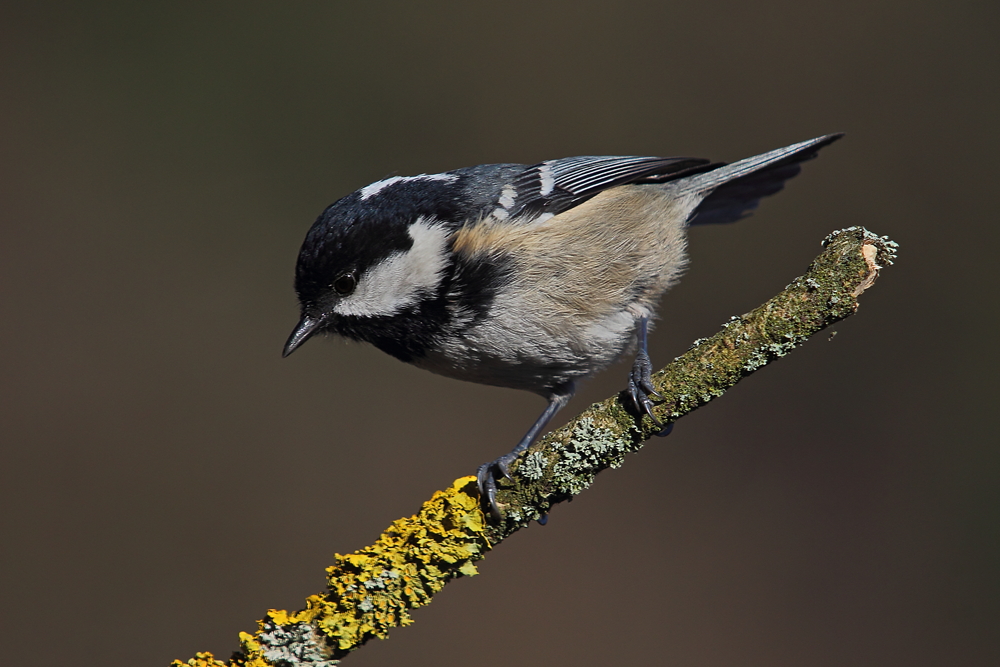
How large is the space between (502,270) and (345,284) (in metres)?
0.39

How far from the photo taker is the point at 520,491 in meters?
1.34

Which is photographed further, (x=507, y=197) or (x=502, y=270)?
A: (x=507, y=197)

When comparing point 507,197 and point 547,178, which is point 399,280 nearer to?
point 507,197

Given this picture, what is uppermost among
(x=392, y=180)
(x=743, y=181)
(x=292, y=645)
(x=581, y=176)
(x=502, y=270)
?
(x=392, y=180)

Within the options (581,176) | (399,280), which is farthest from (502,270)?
(581,176)

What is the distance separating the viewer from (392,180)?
201 centimetres

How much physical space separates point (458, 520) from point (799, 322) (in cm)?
70

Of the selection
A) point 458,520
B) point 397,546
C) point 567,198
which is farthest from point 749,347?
point 567,198

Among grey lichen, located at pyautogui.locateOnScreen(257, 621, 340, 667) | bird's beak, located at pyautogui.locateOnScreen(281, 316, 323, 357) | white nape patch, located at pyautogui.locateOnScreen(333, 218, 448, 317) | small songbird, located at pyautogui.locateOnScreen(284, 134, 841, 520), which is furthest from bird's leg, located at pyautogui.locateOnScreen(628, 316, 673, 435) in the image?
bird's beak, located at pyautogui.locateOnScreen(281, 316, 323, 357)

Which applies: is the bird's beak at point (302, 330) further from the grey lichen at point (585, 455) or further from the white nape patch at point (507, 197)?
the grey lichen at point (585, 455)

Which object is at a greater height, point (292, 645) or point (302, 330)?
point (302, 330)

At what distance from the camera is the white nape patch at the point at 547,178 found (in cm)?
206

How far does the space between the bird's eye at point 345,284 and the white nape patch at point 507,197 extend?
1.51ft

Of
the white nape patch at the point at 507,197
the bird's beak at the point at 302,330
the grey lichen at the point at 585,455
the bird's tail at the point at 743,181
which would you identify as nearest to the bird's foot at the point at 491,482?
the grey lichen at the point at 585,455
